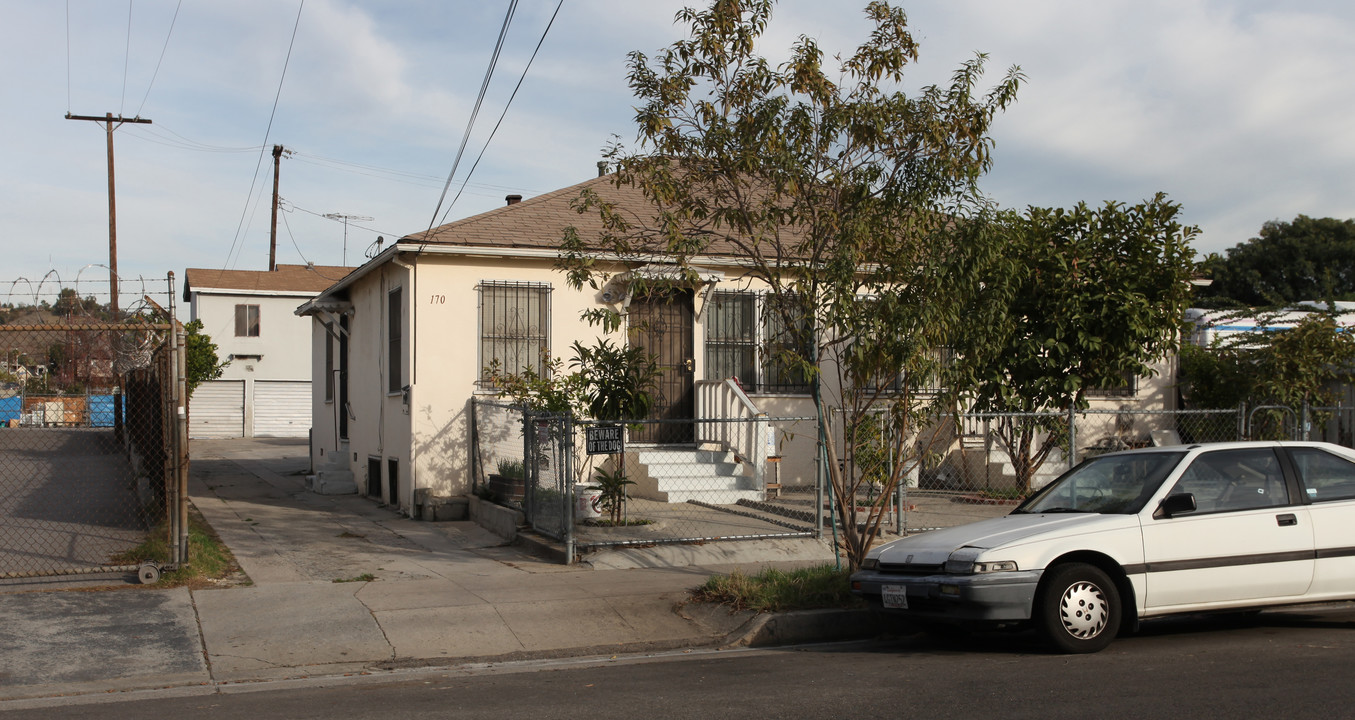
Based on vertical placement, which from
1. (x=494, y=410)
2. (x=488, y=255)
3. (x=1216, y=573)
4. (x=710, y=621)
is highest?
(x=488, y=255)

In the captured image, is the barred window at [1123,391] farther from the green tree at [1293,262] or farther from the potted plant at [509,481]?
the green tree at [1293,262]

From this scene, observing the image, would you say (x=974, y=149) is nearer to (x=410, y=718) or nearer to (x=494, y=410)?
(x=410, y=718)

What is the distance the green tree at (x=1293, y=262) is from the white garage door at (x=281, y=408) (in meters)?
34.3

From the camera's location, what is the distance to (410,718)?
585 cm

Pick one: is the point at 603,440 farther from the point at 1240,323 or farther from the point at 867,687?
the point at 1240,323

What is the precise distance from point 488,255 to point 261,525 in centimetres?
443

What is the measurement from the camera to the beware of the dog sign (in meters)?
11.2

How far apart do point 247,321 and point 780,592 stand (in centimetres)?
3734

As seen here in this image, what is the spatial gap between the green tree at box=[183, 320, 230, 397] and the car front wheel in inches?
1290

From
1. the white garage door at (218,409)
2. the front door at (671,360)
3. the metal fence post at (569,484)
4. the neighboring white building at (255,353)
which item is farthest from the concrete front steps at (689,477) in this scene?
the white garage door at (218,409)

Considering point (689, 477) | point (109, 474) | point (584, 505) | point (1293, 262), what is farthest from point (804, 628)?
point (1293, 262)

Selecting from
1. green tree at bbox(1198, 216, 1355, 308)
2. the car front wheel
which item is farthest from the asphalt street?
green tree at bbox(1198, 216, 1355, 308)

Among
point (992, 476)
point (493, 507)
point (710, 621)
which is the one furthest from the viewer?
point (992, 476)

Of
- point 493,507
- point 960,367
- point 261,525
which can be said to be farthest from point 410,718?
point 261,525
